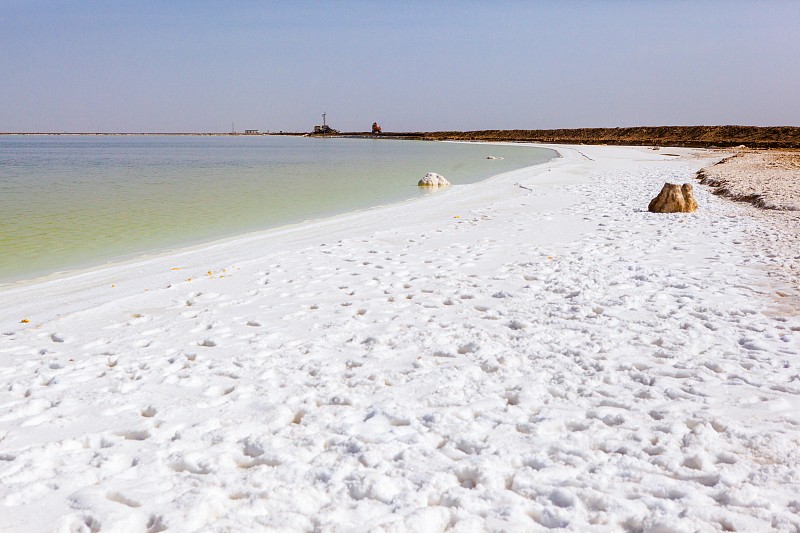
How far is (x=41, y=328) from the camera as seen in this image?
648 cm

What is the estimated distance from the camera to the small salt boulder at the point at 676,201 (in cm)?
1289

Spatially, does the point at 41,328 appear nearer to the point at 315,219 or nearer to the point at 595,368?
the point at 595,368

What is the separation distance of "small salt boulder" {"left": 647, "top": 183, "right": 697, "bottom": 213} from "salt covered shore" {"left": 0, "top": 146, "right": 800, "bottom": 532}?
4.11 meters

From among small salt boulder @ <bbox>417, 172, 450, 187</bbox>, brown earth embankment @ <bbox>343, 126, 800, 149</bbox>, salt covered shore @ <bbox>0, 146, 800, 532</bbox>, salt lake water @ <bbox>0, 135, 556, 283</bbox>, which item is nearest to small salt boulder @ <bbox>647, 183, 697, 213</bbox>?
salt covered shore @ <bbox>0, 146, 800, 532</bbox>

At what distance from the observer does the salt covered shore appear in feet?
10.4

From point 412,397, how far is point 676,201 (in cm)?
1051

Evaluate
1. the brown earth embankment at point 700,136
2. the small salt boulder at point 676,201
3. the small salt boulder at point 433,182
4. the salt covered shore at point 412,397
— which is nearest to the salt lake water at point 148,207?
the small salt boulder at point 433,182

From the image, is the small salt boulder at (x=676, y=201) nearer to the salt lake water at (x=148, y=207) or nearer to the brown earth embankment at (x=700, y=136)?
the salt lake water at (x=148, y=207)

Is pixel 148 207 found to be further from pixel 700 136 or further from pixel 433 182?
pixel 700 136

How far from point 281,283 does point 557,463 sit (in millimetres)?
5171

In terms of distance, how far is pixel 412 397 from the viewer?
448 centimetres

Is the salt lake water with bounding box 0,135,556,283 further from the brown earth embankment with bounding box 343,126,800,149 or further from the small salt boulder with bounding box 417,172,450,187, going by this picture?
the brown earth embankment with bounding box 343,126,800,149

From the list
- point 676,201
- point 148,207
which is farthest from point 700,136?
Answer: point 148,207

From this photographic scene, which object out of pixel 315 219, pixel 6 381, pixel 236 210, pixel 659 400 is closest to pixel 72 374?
pixel 6 381
